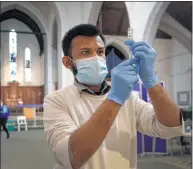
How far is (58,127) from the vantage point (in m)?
1.17

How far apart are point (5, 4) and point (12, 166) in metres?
13.3

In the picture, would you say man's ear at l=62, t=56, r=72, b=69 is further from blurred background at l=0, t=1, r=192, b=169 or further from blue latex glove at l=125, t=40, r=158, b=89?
blurred background at l=0, t=1, r=192, b=169

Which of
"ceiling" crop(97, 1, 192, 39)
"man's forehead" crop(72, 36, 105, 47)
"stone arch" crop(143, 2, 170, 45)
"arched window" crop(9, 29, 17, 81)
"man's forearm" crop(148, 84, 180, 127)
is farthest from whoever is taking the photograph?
"arched window" crop(9, 29, 17, 81)

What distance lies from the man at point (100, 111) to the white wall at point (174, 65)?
42.1 feet

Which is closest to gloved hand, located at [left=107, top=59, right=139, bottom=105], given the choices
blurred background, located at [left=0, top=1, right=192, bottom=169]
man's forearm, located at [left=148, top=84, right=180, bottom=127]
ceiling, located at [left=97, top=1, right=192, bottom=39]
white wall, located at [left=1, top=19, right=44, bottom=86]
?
man's forearm, located at [left=148, top=84, right=180, bottom=127]

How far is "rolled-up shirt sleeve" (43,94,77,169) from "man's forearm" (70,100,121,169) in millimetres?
42

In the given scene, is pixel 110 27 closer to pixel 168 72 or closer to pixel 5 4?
pixel 168 72

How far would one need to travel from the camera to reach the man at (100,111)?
1060mm

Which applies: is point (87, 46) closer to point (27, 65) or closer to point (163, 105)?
point (163, 105)

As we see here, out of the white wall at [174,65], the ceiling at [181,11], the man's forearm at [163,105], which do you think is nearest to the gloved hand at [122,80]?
the man's forearm at [163,105]

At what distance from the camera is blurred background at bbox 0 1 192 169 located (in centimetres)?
628

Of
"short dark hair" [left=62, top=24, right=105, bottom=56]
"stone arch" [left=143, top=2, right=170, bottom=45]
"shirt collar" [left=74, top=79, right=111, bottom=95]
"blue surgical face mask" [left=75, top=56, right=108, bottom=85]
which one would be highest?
"stone arch" [left=143, top=2, right=170, bottom=45]

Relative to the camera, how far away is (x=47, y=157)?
A: 250 inches

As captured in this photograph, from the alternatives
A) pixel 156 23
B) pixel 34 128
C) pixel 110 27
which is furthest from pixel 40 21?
pixel 156 23
